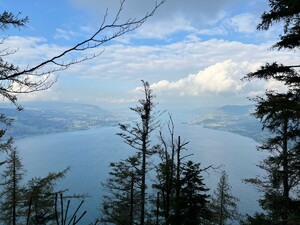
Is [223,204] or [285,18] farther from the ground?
[285,18]

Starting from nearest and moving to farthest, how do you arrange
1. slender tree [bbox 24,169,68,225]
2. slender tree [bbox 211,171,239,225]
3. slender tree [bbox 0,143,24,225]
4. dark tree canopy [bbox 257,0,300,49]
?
dark tree canopy [bbox 257,0,300,49] → slender tree [bbox 24,169,68,225] → slender tree [bbox 0,143,24,225] → slender tree [bbox 211,171,239,225]

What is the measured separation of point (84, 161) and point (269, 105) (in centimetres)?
10250

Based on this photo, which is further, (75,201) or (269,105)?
(75,201)

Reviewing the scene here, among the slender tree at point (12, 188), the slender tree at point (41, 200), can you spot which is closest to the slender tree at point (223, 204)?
the slender tree at point (41, 200)

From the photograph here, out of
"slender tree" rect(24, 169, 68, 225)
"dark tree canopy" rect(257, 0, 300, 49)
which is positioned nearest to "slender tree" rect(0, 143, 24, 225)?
"slender tree" rect(24, 169, 68, 225)

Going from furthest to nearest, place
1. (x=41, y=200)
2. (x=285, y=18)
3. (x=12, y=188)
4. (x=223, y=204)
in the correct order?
(x=223, y=204) < (x=12, y=188) < (x=41, y=200) < (x=285, y=18)

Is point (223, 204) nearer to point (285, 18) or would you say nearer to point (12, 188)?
point (12, 188)

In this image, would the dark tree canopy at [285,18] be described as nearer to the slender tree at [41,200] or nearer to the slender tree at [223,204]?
the slender tree at [41,200]

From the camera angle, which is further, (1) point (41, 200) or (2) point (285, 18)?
(1) point (41, 200)

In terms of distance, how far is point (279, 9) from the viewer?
7504 millimetres

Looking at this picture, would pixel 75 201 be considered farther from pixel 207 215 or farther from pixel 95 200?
pixel 207 215

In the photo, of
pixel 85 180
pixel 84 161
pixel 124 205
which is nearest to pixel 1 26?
pixel 124 205

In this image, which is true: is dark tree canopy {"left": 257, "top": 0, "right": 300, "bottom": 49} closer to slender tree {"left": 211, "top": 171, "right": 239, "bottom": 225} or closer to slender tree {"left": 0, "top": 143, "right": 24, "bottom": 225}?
slender tree {"left": 0, "top": 143, "right": 24, "bottom": 225}

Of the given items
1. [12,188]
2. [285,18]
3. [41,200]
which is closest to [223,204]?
[41,200]
